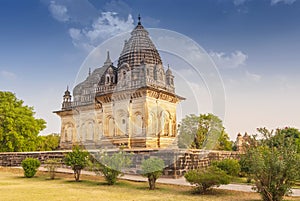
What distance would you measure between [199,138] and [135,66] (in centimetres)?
1189

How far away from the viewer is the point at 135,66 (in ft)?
86.7

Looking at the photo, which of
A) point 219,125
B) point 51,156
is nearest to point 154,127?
point 51,156

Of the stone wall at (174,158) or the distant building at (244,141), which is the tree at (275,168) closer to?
the distant building at (244,141)

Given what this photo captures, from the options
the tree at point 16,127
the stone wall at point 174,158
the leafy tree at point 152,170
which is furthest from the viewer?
the tree at point 16,127

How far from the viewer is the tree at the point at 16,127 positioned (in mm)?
26181

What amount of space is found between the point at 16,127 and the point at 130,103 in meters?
10.9

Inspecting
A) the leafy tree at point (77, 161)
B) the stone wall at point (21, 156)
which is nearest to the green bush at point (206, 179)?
the leafy tree at point (77, 161)

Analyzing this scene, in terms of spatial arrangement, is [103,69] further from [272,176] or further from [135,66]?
[272,176]

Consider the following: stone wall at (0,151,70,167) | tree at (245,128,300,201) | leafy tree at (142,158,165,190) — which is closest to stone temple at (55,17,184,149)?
stone wall at (0,151,70,167)

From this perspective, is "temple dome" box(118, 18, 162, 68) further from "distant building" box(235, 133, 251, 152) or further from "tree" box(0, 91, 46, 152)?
"distant building" box(235, 133, 251, 152)

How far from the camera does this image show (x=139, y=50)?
27.5m

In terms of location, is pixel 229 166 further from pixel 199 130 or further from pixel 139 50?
pixel 199 130

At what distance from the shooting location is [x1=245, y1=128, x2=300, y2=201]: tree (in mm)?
8430

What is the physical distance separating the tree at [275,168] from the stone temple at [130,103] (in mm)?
15390
